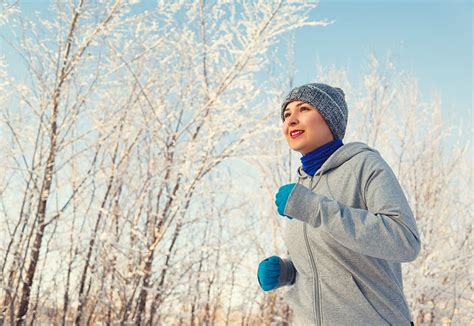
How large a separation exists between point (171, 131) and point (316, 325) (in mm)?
2684

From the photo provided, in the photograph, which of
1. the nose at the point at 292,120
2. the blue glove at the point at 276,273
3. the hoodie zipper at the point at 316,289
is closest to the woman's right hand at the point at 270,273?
the blue glove at the point at 276,273

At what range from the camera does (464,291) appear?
6172mm

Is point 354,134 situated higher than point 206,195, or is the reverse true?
point 354,134

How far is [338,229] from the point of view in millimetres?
1003

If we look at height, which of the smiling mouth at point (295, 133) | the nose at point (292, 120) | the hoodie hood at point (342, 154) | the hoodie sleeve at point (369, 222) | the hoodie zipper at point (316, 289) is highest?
the nose at point (292, 120)

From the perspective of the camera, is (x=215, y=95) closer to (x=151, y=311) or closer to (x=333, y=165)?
(x=151, y=311)

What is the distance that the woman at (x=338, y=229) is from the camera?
101 cm

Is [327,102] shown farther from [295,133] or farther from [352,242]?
[352,242]

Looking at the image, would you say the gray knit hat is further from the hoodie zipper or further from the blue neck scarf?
the hoodie zipper

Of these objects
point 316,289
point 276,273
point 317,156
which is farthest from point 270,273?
point 317,156

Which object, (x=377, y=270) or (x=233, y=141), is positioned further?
(x=233, y=141)

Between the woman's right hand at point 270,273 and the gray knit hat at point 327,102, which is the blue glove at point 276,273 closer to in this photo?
the woman's right hand at point 270,273

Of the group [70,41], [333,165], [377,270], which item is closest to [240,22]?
[70,41]

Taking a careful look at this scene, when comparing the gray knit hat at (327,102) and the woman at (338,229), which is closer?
the woman at (338,229)
